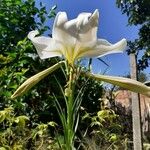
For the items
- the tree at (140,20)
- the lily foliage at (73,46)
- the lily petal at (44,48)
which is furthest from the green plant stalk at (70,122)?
the tree at (140,20)

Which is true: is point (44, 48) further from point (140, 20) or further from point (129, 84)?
point (140, 20)

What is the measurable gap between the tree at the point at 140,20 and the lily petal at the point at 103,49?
14958mm

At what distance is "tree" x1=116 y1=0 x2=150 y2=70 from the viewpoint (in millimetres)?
16155

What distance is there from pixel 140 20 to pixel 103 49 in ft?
51.7

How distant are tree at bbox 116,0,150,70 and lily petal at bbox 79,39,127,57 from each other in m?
15.0

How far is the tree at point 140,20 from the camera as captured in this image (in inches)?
636

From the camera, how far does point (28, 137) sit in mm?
3605

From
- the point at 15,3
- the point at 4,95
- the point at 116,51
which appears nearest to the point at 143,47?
the point at 15,3

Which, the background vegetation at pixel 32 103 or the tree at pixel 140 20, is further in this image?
the tree at pixel 140 20

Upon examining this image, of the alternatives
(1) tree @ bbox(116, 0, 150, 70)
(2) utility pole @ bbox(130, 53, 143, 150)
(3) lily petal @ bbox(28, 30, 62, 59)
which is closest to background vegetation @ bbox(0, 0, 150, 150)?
(2) utility pole @ bbox(130, 53, 143, 150)

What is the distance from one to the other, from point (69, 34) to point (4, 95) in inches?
119

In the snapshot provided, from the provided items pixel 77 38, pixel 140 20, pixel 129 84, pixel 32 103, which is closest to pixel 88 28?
pixel 77 38

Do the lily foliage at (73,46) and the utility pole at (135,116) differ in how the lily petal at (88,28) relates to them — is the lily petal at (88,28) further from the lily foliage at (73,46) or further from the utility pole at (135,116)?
the utility pole at (135,116)

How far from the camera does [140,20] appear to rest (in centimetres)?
1653
